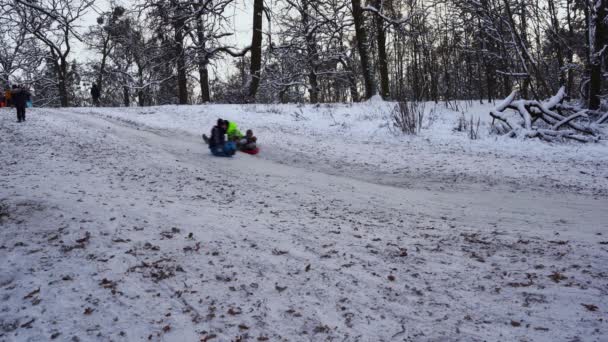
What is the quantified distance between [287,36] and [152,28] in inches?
277

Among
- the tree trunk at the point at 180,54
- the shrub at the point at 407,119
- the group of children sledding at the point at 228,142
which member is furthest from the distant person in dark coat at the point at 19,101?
the shrub at the point at 407,119

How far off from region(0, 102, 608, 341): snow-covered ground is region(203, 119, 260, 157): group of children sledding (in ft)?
2.76

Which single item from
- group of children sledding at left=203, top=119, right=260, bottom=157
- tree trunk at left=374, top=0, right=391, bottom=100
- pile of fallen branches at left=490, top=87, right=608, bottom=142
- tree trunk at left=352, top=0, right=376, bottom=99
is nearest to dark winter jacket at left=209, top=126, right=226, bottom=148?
group of children sledding at left=203, top=119, right=260, bottom=157

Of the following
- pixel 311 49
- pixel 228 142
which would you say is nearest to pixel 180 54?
pixel 311 49

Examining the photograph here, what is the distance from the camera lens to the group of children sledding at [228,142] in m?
8.80

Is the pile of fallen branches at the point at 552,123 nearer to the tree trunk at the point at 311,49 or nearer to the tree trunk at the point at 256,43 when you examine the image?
the tree trunk at the point at 256,43

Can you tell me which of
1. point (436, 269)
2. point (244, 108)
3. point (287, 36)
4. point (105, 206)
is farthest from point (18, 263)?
point (287, 36)

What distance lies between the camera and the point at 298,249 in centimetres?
383

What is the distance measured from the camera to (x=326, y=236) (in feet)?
13.8

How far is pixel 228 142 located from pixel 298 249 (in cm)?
550

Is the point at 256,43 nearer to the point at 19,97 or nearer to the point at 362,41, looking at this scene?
the point at 362,41

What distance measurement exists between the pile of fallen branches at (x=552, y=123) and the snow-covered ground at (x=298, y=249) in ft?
5.63

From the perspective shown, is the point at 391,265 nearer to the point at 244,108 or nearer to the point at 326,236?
the point at 326,236

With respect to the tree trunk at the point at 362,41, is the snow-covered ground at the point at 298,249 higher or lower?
lower
